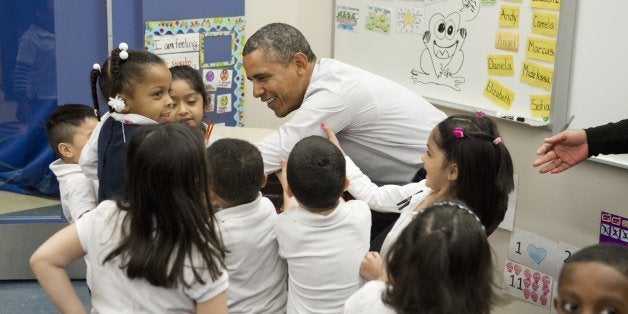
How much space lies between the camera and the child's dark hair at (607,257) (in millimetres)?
1623

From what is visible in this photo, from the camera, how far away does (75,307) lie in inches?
75.8

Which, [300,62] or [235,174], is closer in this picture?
[235,174]

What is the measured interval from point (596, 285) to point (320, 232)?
77cm

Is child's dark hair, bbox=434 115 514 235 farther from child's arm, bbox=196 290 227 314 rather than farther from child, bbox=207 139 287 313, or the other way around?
child's arm, bbox=196 290 227 314

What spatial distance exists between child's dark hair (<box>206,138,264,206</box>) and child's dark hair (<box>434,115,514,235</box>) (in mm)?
514

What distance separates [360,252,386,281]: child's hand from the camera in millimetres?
2137

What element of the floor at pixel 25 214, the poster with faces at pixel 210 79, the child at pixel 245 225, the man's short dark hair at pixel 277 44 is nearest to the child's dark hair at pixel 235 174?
the child at pixel 245 225

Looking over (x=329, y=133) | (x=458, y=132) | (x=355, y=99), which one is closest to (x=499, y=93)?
(x=355, y=99)

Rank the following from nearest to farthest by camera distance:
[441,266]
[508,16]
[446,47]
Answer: [441,266], [508,16], [446,47]

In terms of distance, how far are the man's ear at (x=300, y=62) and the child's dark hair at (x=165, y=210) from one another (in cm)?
115

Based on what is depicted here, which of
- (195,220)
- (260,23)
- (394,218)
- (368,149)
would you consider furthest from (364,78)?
(260,23)

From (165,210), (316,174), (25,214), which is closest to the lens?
(165,210)

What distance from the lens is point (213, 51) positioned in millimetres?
4172

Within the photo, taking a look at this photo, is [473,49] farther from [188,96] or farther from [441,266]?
[441,266]
